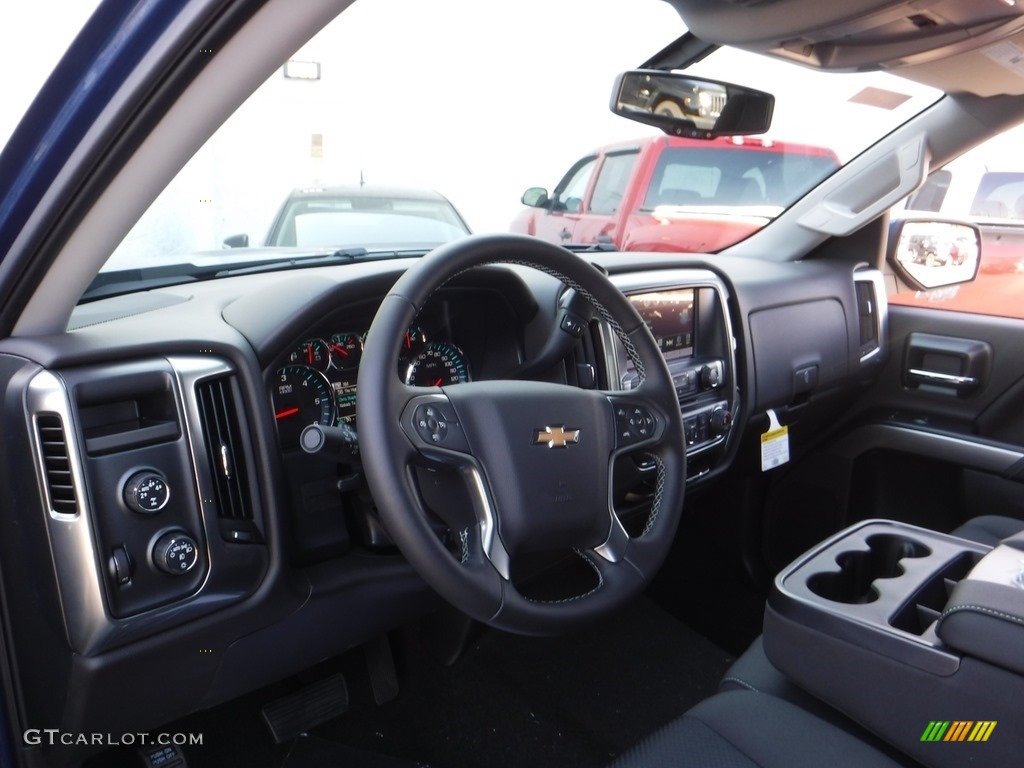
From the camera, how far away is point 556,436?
1487 millimetres

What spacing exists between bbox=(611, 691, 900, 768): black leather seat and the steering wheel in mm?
241

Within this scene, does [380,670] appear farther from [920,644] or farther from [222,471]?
[920,644]

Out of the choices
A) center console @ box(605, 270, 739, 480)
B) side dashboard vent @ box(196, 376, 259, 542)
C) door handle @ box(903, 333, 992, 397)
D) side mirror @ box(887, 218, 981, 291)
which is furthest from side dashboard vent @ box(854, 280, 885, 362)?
side dashboard vent @ box(196, 376, 259, 542)

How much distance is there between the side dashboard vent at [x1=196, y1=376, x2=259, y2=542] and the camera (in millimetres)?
1480

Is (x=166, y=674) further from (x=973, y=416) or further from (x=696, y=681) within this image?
(x=973, y=416)

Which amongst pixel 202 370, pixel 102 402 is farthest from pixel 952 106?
pixel 102 402

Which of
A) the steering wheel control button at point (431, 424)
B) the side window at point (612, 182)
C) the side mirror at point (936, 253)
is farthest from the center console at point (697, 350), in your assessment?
the side window at point (612, 182)

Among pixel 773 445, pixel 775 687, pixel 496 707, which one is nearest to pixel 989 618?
pixel 775 687

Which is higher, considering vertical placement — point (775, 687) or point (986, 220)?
point (986, 220)

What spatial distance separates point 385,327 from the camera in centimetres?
133

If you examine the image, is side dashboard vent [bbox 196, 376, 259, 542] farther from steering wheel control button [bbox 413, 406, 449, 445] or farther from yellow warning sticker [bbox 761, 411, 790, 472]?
yellow warning sticker [bbox 761, 411, 790, 472]

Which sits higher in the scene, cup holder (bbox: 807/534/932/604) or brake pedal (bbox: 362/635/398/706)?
cup holder (bbox: 807/534/932/604)

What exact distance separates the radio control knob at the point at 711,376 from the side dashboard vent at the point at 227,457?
134 centimetres

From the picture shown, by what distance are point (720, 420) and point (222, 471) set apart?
1.42 meters
